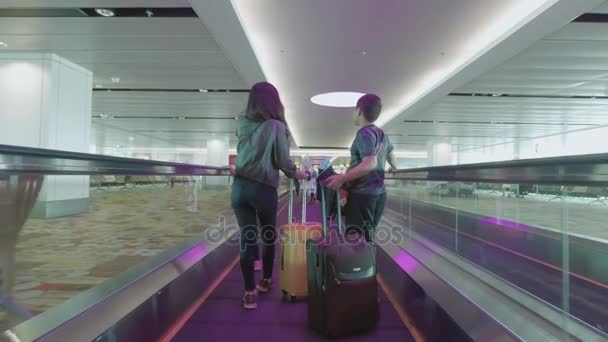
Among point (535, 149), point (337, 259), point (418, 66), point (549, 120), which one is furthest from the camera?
point (535, 149)

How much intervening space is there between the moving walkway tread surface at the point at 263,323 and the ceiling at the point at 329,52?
492 centimetres

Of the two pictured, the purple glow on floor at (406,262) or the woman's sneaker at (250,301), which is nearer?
the woman's sneaker at (250,301)

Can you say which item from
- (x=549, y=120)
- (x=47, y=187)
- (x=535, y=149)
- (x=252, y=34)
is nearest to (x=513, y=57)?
(x=252, y=34)

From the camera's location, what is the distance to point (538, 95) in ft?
40.5

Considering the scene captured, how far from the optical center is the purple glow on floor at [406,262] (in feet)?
A: 8.96

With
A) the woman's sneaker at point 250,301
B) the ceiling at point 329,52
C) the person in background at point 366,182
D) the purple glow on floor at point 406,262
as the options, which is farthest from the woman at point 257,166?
the ceiling at point 329,52

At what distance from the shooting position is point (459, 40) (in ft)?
26.1

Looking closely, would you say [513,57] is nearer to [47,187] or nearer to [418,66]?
[418,66]

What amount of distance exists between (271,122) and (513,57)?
320 inches

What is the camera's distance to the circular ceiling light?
12.7 meters

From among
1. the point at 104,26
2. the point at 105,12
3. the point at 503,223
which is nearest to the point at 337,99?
the point at 104,26

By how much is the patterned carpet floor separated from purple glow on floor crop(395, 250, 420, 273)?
2.13 m

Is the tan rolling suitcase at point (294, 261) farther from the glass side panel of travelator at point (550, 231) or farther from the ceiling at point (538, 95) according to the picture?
the ceiling at point (538, 95)

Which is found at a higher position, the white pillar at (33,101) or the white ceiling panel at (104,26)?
the white ceiling panel at (104,26)
